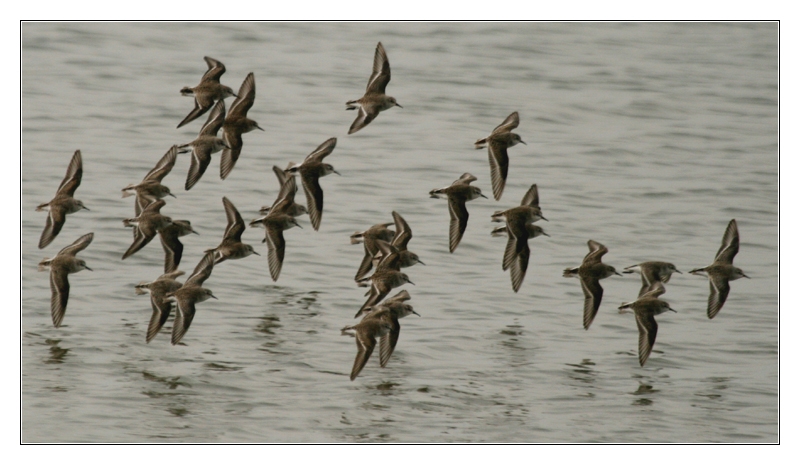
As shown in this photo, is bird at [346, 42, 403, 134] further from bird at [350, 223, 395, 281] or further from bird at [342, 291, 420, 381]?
bird at [342, 291, 420, 381]

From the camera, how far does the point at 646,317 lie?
29.8 feet

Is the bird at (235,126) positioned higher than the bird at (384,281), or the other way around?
the bird at (235,126)

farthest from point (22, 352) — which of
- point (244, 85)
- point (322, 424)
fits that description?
point (244, 85)

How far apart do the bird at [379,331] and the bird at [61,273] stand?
2.12 metres

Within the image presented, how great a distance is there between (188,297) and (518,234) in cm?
297

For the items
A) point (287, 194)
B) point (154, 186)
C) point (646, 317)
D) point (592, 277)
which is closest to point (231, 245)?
point (287, 194)

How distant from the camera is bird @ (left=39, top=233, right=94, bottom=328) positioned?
8984mm

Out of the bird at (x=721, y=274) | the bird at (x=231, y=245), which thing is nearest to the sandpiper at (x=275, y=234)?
the bird at (x=231, y=245)

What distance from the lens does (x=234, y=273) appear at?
1072 cm

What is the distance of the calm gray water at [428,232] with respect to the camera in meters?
8.03

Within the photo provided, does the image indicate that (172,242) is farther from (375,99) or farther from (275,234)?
(375,99)

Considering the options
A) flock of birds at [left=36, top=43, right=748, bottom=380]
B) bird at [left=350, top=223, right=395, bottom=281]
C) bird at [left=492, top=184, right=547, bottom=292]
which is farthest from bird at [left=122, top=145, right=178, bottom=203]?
bird at [left=492, top=184, right=547, bottom=292]

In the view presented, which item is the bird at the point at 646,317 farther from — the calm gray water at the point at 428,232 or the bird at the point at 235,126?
the bird at the point at 235,126

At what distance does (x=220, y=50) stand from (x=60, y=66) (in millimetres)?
2675
